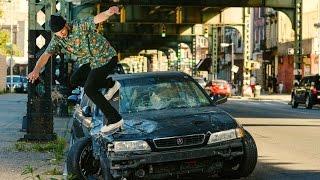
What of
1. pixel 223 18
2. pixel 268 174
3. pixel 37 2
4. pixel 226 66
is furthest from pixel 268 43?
pixel 268 174

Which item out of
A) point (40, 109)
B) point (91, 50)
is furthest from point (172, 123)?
point (40, 109)

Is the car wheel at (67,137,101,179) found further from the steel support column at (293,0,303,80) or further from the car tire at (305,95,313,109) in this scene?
the steel support column at (293,0,303,80)

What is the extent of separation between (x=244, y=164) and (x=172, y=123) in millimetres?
1128

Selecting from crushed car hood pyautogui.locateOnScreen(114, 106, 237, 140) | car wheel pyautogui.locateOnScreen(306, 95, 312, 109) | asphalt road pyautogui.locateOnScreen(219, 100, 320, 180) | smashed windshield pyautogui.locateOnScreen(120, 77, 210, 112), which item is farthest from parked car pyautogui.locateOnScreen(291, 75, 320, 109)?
crushed car hood pyautogui.locateOnScreen(114, 106, 237, 140)

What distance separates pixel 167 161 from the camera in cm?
890

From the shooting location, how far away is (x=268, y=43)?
77.1 m

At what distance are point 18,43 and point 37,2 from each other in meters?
91.9

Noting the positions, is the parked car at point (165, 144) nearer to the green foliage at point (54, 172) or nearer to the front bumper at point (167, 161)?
the front bumper at point (167, 161)

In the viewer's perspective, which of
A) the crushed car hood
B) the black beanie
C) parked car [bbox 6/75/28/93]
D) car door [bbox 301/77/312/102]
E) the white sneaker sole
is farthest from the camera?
parked car [bbox 6/75/28/93]

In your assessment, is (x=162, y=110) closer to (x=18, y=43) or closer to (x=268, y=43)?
(x=268, y=43)

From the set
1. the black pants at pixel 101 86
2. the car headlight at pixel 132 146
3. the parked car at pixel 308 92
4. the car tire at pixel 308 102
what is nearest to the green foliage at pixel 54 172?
the black pants at pixel 101 86

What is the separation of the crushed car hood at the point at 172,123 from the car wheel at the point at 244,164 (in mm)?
329

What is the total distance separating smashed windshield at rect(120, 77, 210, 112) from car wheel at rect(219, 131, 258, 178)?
1203 millimetres

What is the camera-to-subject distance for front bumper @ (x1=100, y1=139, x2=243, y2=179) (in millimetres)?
8852
